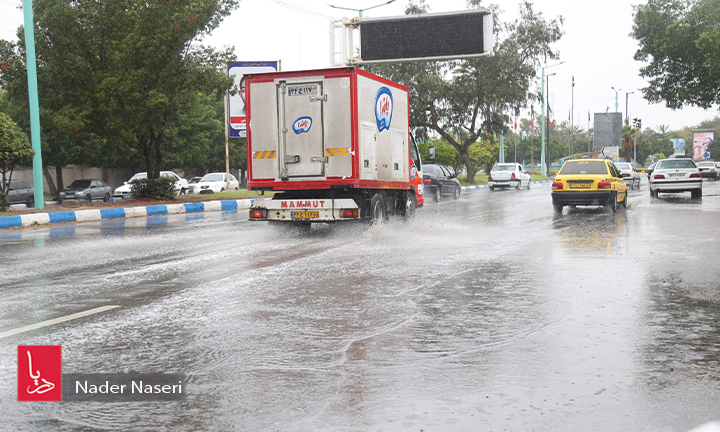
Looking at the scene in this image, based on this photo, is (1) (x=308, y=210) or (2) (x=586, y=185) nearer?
(1) (x=308, y=210)

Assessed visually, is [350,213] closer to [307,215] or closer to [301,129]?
[307,215]

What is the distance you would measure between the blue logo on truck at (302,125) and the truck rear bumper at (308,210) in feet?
4.65

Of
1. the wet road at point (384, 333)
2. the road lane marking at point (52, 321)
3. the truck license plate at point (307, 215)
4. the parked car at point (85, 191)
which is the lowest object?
the wet road at point (384, 333)

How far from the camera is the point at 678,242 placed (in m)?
12.5

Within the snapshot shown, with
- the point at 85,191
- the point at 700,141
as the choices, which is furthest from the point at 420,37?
the point at 700,141

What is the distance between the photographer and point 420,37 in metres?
26.7

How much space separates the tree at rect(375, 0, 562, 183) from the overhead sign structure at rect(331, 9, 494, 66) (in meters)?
21.0

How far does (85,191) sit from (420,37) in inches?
758

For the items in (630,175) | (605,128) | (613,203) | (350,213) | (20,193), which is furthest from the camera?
(605,128)

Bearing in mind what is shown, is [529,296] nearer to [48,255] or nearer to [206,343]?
[206,343]

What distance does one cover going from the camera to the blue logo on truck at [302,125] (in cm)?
1426

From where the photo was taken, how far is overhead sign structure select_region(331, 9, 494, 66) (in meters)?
26.1

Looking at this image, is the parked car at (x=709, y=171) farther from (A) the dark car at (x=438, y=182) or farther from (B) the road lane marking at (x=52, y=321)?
(B) the road lane marking at (x=52, y=321)

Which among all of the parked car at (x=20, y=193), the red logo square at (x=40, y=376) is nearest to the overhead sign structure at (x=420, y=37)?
the parked car at (x=20, y=193)
